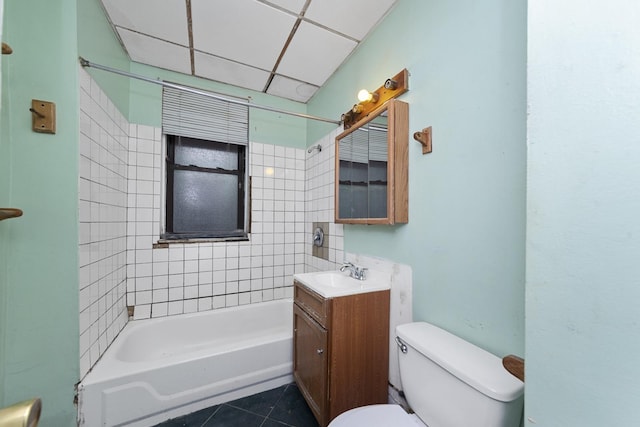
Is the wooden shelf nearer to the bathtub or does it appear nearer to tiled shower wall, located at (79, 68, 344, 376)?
tiled shower wall, located at (79, 68, 344, 376)

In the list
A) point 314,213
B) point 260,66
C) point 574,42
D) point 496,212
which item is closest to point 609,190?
point 574,42

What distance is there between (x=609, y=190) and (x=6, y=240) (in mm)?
1951

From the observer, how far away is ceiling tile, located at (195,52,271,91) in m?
1.83

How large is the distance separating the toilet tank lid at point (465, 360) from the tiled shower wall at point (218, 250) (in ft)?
5.01

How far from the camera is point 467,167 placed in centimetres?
97

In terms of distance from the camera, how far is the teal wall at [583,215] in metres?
0.40

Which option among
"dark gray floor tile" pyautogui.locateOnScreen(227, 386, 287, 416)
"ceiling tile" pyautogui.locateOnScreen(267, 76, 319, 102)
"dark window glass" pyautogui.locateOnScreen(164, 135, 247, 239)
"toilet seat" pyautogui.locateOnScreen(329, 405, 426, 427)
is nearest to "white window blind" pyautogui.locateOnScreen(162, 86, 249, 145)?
"dark window glass" pyautogui.locateOnScreen(164, 135, 247, 239)

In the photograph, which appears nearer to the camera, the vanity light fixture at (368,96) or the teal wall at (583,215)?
the teal wall at (583,215)

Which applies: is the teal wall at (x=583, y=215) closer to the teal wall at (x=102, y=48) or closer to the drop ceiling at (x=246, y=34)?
the drop ceiling at (x=246, y=34)

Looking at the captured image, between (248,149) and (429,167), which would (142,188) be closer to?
(248,149)

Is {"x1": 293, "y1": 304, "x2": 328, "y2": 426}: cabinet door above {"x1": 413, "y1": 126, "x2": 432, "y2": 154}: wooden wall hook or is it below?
below

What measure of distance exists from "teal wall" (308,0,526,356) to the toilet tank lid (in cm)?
7

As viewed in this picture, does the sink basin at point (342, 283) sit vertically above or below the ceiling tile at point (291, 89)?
below

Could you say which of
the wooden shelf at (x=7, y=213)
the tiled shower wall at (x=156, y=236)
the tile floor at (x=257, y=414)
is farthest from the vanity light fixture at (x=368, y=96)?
the tile floor at (x=257, y=414)
